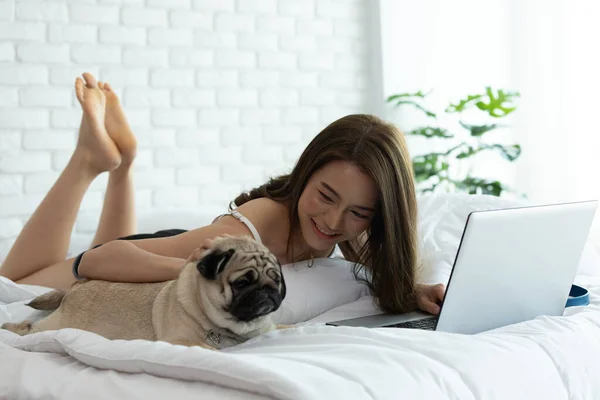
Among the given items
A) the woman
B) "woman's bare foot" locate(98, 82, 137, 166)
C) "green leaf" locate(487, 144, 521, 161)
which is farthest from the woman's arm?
"green leaf" locate(487, 144, 521, 161)

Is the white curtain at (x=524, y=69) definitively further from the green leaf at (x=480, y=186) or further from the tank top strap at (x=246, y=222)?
the tank top strap at (x=246, y=222)

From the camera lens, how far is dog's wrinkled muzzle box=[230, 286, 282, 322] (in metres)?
1.66

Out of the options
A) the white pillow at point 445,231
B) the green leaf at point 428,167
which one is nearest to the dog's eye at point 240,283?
the white pillow at point 445,231

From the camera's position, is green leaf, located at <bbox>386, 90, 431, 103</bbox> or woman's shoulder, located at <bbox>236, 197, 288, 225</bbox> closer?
woman's shoulder, located at <bbox>236, 197, 288, 225</bbox>

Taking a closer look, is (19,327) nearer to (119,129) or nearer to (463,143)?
(119,129)

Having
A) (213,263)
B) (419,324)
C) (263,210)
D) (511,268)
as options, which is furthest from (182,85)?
(511,268)

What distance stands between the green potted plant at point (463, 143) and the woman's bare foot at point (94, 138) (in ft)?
6.64

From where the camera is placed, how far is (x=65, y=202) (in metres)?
2.98

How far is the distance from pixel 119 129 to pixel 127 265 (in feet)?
3.70

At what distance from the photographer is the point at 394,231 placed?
2332 mm

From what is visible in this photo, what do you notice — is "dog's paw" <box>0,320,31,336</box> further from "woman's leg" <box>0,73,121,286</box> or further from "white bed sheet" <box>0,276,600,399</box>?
"woman's leg" <box>0,73,121,286</box>

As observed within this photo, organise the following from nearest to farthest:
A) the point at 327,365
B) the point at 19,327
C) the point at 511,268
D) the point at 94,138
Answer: the point at 327,365 → the point at 511,268 → the point at 19,327 → the point at 94,138

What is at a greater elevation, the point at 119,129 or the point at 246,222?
the point at 119,129

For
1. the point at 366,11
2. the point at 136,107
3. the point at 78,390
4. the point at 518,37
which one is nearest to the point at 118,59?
the point at 136,107
